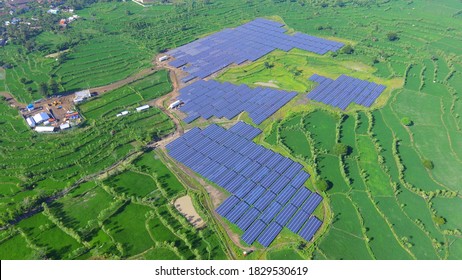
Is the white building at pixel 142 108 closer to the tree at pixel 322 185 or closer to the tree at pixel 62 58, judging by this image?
the tree at pixel 62 58

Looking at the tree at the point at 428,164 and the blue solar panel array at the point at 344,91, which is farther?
the blue solar panel array at the point at 344,91

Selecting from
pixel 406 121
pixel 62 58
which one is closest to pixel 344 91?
pixel 406 121

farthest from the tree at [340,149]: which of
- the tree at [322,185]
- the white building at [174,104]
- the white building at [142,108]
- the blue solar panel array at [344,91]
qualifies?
the white building at [142,108]

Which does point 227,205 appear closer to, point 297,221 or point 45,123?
point 297,221

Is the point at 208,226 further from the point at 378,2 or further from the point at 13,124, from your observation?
the point at 378,2

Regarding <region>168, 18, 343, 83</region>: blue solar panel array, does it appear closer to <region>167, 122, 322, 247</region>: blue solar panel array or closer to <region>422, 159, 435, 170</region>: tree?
<region>167, 122, 322, 247</region>: blue solar panel array

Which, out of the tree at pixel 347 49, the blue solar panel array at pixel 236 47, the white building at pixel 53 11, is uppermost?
the white building at pixel 53 11

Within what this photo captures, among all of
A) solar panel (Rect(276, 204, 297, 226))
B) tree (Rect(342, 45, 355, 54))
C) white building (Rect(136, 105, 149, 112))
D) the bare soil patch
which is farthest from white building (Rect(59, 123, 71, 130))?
tree (Rect(342, 45, 355, 54))
